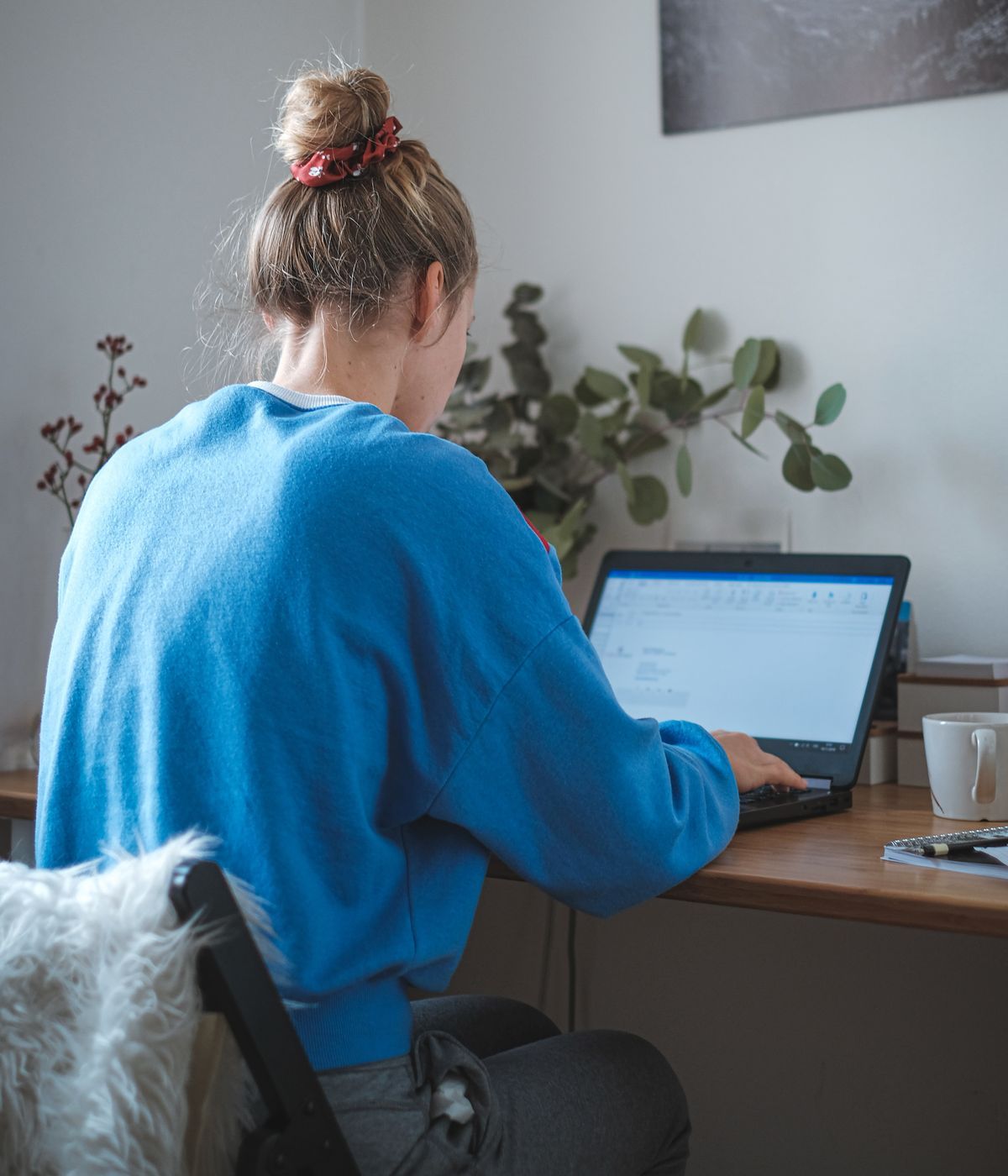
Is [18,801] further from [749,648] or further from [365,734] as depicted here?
[749,648]

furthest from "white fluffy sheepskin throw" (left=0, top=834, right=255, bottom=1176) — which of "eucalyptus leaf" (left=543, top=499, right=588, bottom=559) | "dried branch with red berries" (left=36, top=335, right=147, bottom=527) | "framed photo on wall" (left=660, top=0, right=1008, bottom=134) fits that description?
"framed photo on wall" (left=660, top=0, right=1008, bottom=134)

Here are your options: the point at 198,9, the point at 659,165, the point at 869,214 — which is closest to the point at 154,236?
the point at 198,9

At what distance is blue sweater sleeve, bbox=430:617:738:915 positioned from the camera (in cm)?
90

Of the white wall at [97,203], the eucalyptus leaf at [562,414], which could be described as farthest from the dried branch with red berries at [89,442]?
the eucalyptus leaf at [562,414]

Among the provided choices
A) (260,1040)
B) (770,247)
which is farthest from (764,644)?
(260,1040)

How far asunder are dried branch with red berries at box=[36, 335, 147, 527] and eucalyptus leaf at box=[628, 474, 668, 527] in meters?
0.65

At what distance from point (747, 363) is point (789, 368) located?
8 cm

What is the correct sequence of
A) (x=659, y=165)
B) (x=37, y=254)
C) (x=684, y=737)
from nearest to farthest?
(x=684, y=737)
(x=37, y=254)
(x=659, y=165)

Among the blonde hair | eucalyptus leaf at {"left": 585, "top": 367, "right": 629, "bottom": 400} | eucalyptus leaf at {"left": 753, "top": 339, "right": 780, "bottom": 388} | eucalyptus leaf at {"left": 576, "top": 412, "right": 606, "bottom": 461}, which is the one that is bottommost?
eucalyptus leaf at {"left": 576, "top": 412, "right": 606, "bottom": 461}

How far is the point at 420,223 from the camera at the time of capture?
3.52ft

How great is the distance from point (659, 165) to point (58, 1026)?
1457 millimetres

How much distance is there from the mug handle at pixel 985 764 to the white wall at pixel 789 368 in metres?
0.42

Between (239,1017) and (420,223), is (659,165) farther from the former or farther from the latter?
(239,1017)

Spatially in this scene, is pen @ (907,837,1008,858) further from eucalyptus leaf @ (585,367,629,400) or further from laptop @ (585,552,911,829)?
eucalyptus leaf @ (585,367,629,400)
